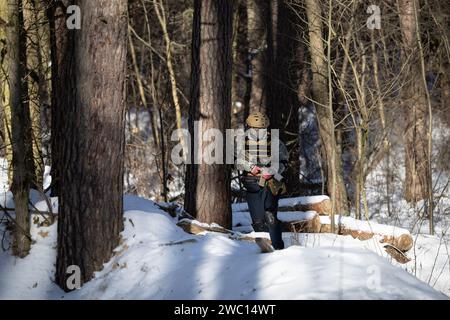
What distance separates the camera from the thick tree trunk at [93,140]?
24.5 ft

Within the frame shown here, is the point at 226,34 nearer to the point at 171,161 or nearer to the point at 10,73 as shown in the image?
the point at 10,73

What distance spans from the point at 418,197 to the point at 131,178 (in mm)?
7220

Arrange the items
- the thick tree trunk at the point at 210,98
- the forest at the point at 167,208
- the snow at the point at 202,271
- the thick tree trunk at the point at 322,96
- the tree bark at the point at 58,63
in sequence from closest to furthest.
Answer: the snow at the point at 202,271 < the forest at the point at 167,208 < the tree bark at the point at 58,63 < the thick tree trunk at the point at 210,98 < the thick tree trunk at the point at 322,96

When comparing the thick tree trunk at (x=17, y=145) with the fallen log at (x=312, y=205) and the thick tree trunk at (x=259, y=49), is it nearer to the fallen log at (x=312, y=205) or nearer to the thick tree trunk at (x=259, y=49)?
the fallen log at (x=312, y=205)

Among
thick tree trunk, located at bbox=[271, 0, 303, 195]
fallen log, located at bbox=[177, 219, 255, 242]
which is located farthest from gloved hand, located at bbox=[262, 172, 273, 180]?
thick tree trunk, located at bbox=[271, 0, 303, 195]

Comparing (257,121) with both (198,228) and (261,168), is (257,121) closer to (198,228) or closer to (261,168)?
(261,168)

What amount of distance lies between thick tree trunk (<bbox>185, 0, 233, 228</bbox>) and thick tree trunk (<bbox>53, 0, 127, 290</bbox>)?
91.5 inches

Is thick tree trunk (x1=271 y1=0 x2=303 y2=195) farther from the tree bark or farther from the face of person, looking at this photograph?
the tree bark

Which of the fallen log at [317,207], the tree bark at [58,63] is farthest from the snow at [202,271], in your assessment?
the fallen log at [317,207]

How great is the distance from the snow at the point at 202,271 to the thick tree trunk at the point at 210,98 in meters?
1.20

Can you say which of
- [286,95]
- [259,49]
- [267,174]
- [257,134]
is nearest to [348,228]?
[267,174]

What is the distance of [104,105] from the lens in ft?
24.6

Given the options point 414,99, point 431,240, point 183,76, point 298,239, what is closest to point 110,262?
point 298,239

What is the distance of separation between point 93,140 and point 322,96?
22.1 ft
